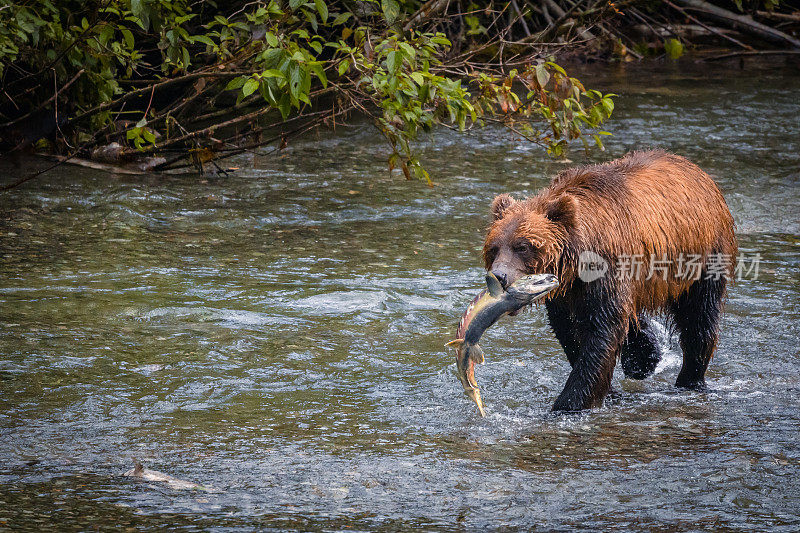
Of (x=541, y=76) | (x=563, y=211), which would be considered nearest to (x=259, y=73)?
(x=541, y=76)

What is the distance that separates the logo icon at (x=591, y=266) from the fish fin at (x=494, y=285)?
50 cm

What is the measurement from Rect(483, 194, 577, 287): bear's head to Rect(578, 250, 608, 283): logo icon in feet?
0.44

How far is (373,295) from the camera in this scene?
7441 mm

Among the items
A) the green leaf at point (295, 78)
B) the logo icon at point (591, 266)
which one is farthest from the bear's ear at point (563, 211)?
the green leaf at point (295, 78)

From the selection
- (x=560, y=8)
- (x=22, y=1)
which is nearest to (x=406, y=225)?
(x=22, y=1)

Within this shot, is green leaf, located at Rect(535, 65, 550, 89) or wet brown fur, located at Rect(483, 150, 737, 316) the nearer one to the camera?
wet brown fur, located at Rect(483, 150, 737, 316)

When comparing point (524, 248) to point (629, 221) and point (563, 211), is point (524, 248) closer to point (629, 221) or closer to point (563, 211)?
point (563, 211)

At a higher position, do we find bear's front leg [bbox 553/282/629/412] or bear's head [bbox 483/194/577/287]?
bear's head [bbox 483/194/577/287]

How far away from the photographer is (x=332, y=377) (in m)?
6.05

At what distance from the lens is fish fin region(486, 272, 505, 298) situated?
201 inches

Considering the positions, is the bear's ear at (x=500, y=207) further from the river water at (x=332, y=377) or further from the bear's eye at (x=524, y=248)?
the river water at (x=332, y=377)

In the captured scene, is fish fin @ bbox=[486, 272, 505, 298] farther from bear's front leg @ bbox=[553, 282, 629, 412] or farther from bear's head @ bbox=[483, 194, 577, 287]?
bear's front leg @ bbox=[553, 282, 629, 412]

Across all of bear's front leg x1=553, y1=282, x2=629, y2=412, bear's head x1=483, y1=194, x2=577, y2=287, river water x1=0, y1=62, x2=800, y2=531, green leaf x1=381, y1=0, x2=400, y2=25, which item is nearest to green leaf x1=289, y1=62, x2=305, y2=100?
green leaf x1=381, y1=0, x2=400, y2=25

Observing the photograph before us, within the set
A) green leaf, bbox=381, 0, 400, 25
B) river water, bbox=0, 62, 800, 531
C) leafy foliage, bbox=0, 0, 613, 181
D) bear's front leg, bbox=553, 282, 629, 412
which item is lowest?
river water, bbox=0, 62, 800, 531
